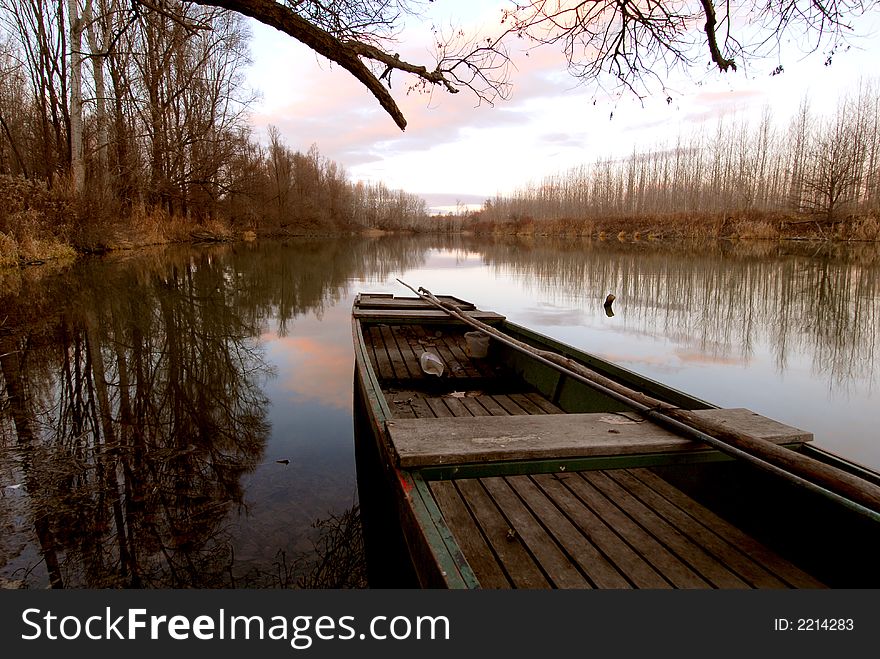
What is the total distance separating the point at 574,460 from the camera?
2057mm

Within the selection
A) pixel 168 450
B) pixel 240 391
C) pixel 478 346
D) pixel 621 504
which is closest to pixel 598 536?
pixel 621 504

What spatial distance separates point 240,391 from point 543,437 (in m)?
4.29

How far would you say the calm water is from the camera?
8.89 feet

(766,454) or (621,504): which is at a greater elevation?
(766,454)

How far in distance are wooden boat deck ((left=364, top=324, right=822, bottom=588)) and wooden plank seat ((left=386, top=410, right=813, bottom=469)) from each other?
2.2 inches

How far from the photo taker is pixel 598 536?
236 cm

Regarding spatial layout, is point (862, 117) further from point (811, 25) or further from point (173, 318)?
point (173, 318)

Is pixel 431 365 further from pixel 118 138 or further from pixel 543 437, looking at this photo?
pixel 118 138

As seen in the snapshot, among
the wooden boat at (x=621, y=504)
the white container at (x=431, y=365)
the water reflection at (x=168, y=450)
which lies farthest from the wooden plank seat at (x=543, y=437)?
the white container at (x=431, y=365)

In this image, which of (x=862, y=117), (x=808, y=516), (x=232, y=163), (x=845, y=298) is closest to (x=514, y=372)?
(x=808, y=516)

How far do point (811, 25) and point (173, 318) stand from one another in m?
9.31

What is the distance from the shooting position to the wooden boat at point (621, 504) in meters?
1.80

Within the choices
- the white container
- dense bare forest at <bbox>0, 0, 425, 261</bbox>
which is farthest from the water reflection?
dense bare forest at <bbox>0, 0, 425, 261</bbox>

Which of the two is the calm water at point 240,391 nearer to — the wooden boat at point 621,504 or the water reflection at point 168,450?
the water reflection at point 168,450
